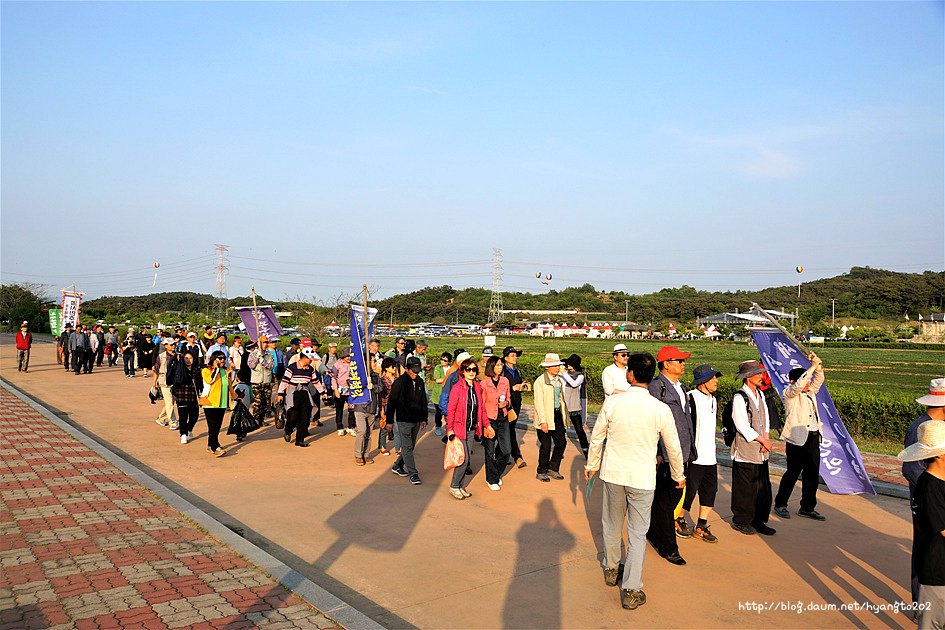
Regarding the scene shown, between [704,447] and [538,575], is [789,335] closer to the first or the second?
[704,447]

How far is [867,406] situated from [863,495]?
15.6 ft

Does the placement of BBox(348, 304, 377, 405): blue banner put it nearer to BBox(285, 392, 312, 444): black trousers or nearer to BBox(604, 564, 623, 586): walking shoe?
BBox(285, 392, 312, 444): black trousers

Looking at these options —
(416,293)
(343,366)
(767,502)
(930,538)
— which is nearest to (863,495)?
(767,502)

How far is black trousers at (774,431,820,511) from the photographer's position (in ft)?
22.6

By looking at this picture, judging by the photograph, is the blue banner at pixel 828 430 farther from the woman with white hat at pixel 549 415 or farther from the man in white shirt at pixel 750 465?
the woman with white hat at pixel 549 415

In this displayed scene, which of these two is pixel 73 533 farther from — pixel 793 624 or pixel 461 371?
pixel 793 624

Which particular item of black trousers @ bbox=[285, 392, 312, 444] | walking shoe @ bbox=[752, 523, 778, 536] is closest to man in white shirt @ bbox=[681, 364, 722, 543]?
walking shoe @ bbox=[752, 523, 778, 536]

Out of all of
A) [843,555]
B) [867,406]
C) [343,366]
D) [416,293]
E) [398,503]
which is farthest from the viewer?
[416,293]

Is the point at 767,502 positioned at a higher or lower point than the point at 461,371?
lower

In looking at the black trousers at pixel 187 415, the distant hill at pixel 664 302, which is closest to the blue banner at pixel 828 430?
the black trousers at pixel 187 415

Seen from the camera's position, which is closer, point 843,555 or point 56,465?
point 843,555

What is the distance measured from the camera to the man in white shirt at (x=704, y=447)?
618 cm

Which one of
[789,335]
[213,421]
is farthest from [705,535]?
[213,421]

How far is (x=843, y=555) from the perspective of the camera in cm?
589
